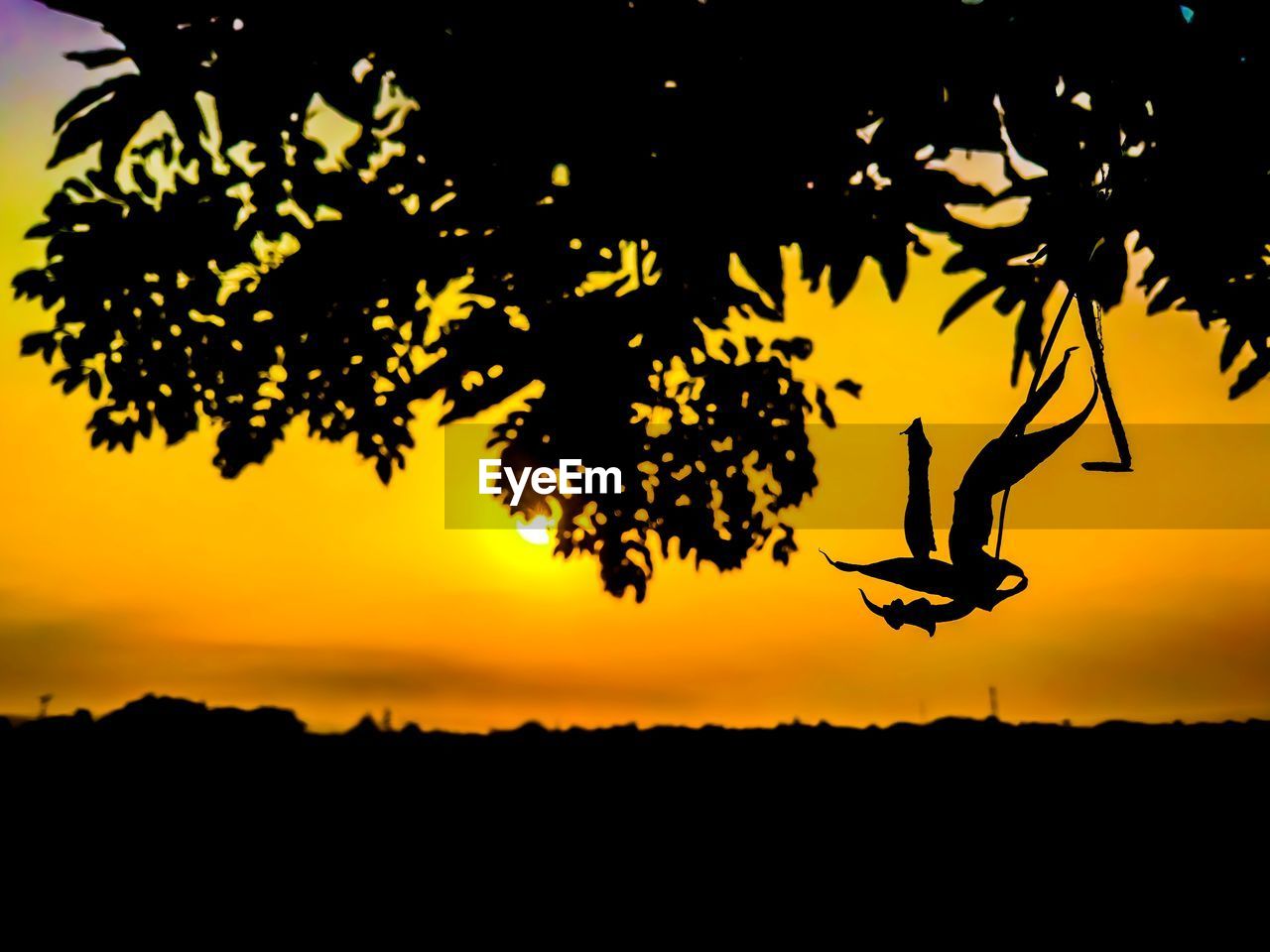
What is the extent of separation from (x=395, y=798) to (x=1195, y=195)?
5.64 metres

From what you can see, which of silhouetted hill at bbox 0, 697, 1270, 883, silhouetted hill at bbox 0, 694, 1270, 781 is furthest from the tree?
silhouetted hill at bbox 0, 694, 1270, 781

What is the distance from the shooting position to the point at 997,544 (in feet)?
4.96

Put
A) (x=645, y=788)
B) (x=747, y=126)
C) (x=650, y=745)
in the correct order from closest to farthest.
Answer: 1. (x=747, y=126)
2. (x=645, y=788)
3. (x=650, y=745)

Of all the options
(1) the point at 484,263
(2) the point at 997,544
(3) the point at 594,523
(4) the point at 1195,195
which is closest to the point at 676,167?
(1) the point at 484,263

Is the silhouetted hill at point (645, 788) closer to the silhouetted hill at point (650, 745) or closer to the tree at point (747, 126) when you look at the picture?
the silhouetted hill at point (650, 745)

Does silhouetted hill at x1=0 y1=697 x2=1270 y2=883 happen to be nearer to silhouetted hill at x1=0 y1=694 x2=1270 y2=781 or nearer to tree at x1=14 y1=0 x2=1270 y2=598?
silhouetted hill at x1=0 y1=694 x2=1270 y2=781

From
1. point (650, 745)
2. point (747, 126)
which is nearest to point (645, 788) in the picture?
point (650, 745)

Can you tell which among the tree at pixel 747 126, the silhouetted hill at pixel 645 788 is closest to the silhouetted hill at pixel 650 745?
the silhouetted hill at pixel 645 788

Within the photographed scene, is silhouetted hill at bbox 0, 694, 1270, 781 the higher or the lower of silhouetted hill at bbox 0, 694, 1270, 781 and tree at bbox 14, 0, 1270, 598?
the lower

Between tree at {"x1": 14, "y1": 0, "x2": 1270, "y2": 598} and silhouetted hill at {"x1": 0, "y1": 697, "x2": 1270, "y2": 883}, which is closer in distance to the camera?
tree at {"x1": 14, "y1": 0, "x2": 1270, "y2": 598}

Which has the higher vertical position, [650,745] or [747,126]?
[747,126]

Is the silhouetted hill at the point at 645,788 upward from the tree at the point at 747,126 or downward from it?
downward

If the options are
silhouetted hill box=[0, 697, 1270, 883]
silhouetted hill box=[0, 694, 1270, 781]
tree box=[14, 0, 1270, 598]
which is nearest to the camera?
tree box=[14, 0, 1270, 598]

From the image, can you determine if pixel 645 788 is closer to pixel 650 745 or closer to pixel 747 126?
pixel 650 745
